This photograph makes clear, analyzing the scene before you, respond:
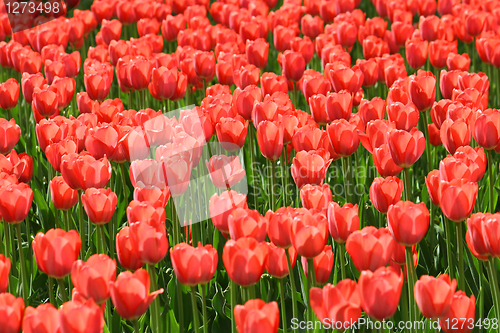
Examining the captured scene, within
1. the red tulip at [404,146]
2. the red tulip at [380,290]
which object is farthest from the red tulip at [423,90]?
the red tulip at [380,290]

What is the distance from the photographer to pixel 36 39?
186 inches

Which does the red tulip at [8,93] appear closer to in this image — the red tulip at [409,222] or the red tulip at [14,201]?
the red tulip at [14,201]

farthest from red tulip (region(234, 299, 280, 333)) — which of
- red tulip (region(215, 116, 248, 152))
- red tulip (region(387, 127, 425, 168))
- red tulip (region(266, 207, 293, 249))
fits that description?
red tulip (region(215, 116, 248, 152))

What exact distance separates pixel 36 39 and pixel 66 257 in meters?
3.42

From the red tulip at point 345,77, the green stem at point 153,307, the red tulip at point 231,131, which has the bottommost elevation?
the green stem at point 153,307

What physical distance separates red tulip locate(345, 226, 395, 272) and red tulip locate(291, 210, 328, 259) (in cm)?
9

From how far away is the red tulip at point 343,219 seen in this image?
185 centimetres

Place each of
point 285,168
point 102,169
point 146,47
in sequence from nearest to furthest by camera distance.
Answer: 1. point 102,169
2. point 285,168
3. point 146,47

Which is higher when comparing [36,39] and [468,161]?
[36,39]

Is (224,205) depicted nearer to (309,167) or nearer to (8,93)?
(309,167)

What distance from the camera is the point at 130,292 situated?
1551 millimetres

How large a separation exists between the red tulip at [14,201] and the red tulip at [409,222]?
1.22 metres

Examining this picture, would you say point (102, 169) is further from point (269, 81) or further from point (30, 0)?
point (30, 0)

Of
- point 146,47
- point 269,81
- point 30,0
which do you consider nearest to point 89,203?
point 269,81
